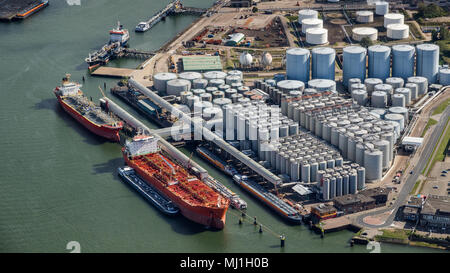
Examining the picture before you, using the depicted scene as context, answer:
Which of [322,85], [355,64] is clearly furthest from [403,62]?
[322,85]

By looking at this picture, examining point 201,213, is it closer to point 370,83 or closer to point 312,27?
point 370,83

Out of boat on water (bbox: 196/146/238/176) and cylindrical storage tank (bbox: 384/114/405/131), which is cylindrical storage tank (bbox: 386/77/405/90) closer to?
cylindrical storage tank (bbox: 384/114/405/131)

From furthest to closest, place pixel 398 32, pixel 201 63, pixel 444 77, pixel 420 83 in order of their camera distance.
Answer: pixel 398 32, pixel 201 63, pixel 444 77, pixel 420 83

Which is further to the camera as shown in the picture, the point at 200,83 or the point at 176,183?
the point at 200,83

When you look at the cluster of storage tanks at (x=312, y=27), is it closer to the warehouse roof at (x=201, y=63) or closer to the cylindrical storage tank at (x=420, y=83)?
the warehouse roof at (x=201, y=63)

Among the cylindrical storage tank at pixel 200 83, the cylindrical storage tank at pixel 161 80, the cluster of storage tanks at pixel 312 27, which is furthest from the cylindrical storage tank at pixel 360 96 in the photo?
the cylindrical storage tank at pixel 161 80

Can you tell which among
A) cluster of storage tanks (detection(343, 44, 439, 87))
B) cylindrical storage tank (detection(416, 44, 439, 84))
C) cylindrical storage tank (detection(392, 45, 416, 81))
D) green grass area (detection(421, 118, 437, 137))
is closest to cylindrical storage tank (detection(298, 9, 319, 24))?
cluster of storage tanks (detection(343, 44, 439, 87))

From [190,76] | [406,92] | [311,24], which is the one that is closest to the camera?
[406,92]

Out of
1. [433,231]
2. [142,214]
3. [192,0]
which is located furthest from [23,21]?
[433,231]

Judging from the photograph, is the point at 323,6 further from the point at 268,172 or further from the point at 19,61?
the point at 268,172
